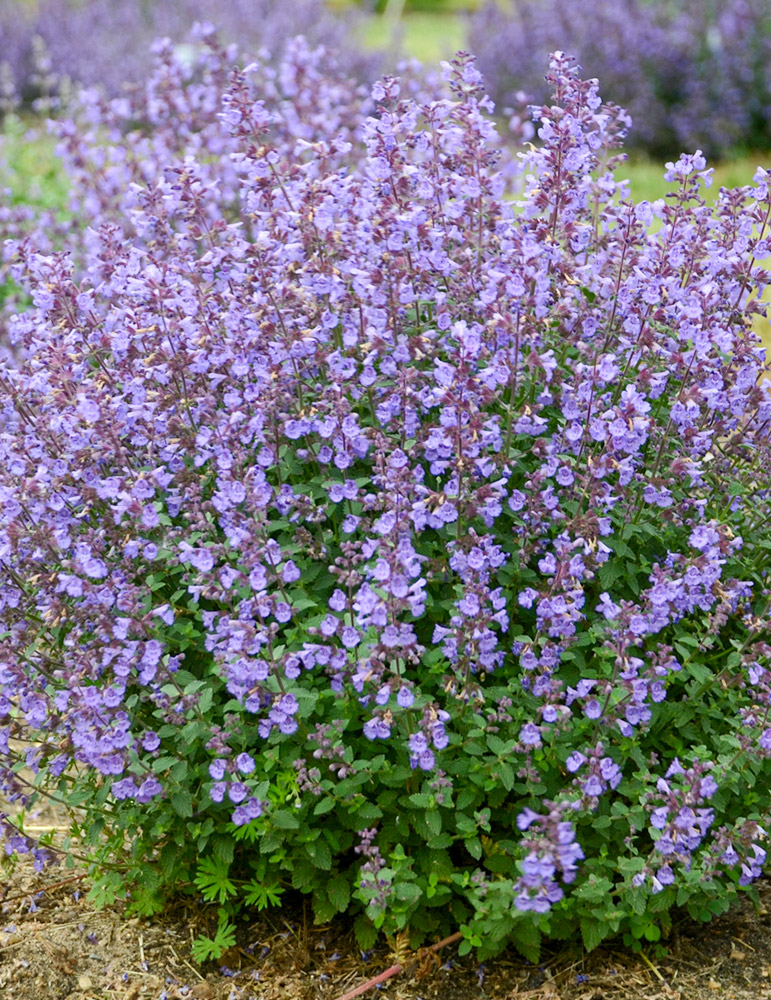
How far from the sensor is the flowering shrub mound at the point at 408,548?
289cm

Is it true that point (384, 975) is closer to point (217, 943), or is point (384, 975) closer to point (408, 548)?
point (217, 943)

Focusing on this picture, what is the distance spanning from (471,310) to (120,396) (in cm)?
106

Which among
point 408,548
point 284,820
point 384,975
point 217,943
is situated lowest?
point 384,975

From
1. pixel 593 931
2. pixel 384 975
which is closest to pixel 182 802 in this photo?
pixel 384 975

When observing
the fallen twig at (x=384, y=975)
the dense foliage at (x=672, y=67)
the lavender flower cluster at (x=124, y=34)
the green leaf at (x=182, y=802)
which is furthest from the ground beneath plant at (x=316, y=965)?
the lavender flower cluster at (x=124, y=34)

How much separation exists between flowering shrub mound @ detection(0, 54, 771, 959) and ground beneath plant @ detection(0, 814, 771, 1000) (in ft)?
0.54

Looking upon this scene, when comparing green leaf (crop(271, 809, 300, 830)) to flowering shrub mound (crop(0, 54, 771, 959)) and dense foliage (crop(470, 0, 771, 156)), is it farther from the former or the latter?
dense foliage (crop(470, 0, 771, 156))

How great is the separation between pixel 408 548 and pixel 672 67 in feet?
39.0

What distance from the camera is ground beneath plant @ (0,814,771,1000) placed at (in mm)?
3180

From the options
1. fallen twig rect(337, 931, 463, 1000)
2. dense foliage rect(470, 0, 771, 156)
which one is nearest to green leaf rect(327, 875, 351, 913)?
fallen twig rect(337, 931, 463, 1000)

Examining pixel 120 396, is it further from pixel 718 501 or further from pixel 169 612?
pixel 718 501

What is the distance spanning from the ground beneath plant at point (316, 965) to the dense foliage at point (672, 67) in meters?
10.8

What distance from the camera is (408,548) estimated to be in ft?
9.00

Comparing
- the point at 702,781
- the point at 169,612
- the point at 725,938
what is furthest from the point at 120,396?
the point at 725,938
